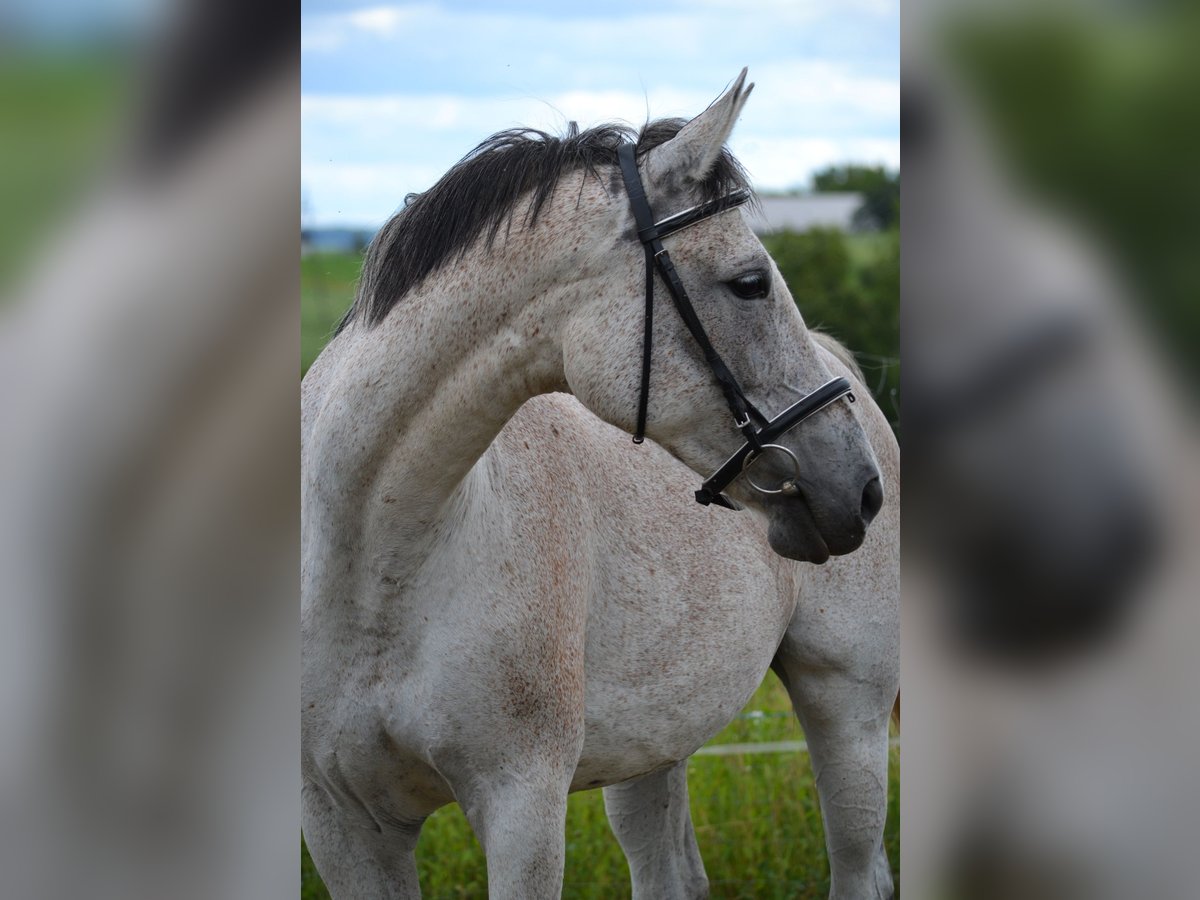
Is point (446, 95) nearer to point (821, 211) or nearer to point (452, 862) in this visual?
point (452, 862)

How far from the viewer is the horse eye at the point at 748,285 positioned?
144cm

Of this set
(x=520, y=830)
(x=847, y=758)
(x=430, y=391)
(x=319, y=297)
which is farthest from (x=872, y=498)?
(x=319, y=297)

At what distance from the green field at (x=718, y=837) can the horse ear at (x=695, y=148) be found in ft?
7.04

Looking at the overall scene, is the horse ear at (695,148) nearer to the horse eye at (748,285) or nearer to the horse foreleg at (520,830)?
the horse eye at (748,285)

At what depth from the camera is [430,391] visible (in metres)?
1.52

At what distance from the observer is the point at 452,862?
331 cm

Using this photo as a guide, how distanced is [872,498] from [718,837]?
245 centimetres

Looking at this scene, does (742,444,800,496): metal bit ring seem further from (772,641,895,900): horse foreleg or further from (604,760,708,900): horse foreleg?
(604,760,708,900): horse foreleg

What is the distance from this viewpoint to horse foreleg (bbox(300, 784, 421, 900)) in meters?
1.92

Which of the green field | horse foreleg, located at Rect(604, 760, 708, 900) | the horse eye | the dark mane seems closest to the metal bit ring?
the horse eye
